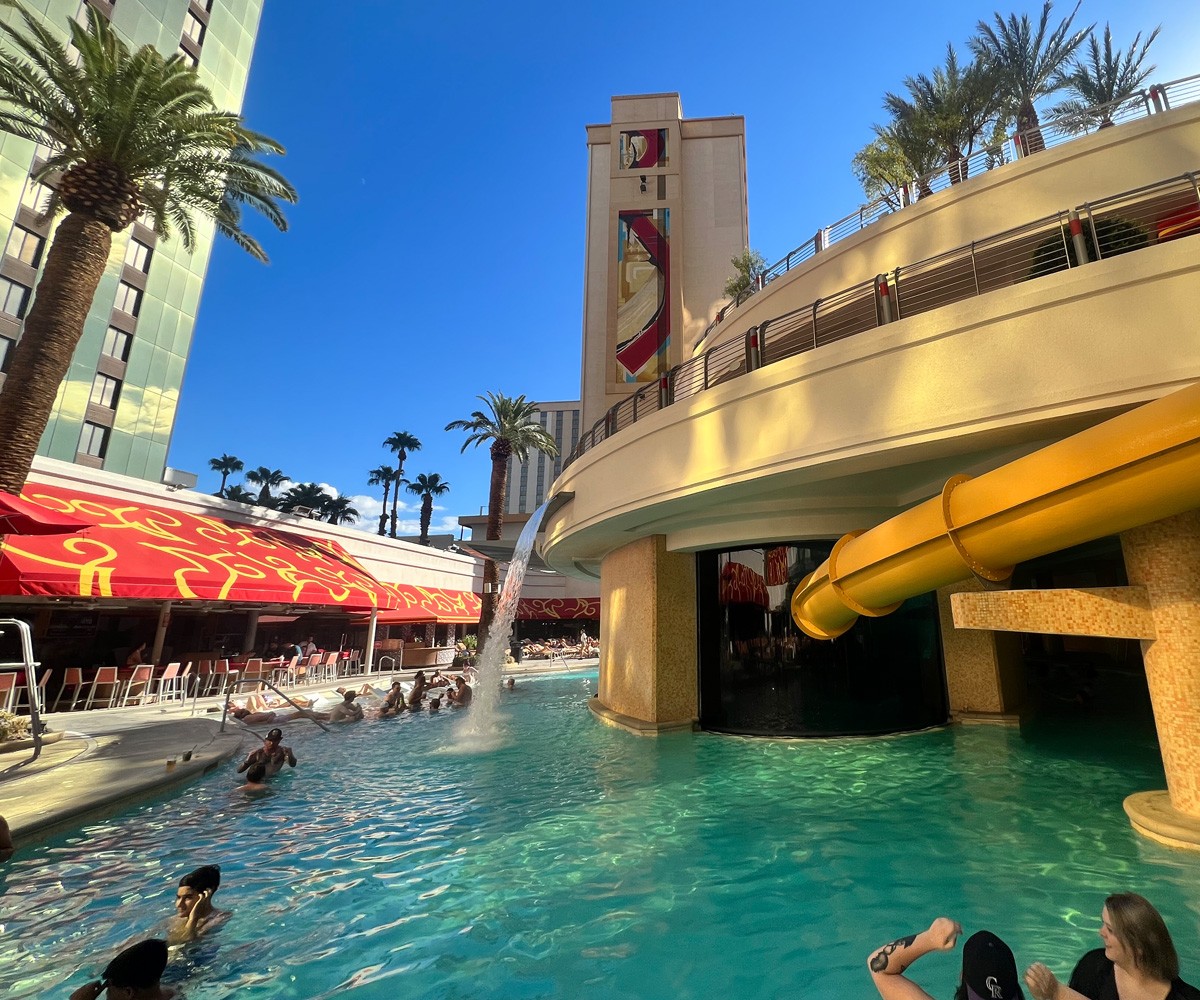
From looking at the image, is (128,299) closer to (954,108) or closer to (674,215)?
(674,215)

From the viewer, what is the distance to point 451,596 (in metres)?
32.8

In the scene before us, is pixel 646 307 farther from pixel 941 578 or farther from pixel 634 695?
pixel 941 578

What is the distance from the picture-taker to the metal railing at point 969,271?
23.3 feet

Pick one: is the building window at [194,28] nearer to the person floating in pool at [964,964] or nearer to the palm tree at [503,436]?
the palm tree at [503,436]

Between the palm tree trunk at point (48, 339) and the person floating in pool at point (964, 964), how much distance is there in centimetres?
1594

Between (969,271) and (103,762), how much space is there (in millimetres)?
17055

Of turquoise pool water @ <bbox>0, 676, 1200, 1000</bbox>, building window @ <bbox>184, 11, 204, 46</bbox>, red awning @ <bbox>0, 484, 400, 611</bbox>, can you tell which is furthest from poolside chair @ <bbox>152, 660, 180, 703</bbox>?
building window @ <bbox>184, 11, 204, 46</bbox>

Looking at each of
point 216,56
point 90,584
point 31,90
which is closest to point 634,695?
point 90,584

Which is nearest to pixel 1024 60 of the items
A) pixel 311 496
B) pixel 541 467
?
pixel 311 496

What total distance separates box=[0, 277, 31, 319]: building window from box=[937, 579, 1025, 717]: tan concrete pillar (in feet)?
159

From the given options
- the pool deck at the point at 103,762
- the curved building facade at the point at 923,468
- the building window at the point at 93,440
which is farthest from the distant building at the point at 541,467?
the pool deck at the point at 103,762

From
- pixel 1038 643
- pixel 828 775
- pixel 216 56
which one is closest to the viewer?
pixel 828 775

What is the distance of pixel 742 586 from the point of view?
12633 mm

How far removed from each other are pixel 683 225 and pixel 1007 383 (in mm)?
35653
